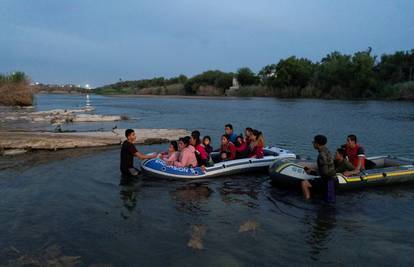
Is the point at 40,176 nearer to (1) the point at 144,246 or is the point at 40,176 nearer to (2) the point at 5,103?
(1) the point at 144,246

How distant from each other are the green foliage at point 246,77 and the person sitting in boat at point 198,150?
309 feet

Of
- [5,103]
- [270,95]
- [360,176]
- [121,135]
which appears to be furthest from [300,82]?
[360,176]

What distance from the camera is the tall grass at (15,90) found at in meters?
39.0

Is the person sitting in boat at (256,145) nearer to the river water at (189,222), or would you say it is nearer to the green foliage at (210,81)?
the river water at (189,222)

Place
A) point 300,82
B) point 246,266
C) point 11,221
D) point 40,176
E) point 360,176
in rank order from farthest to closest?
point 300,82, point 40,176, point 360,176, point 11,221, point 246,266

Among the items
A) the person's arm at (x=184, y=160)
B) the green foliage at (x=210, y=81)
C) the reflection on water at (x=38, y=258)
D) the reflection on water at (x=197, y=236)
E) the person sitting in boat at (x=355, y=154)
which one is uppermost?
the green foliage at (x=210, y=81)

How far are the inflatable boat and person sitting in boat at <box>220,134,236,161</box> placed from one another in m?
1.93

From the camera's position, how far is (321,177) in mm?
9281

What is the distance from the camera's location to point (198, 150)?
11.5 metres

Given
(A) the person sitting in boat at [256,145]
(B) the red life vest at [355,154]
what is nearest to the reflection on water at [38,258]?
(A) the person sitting in boat at [256,145]

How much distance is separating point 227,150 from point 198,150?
1277 mm

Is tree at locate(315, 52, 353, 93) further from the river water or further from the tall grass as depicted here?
the river water

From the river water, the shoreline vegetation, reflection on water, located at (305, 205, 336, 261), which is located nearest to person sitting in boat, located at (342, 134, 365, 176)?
the river water

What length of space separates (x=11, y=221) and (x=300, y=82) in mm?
80413
